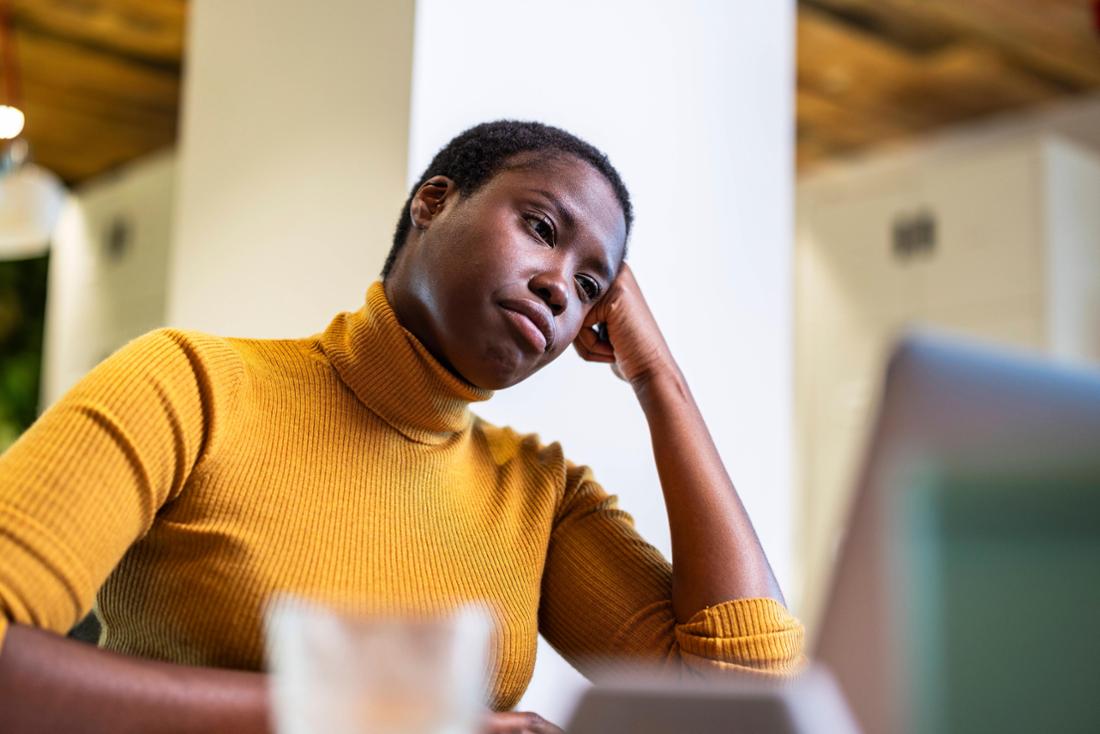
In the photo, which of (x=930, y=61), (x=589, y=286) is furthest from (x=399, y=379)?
(x=930, y=61)

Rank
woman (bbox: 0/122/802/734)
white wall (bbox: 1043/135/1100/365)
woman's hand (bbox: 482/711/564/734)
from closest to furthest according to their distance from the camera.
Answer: woman's hand (bbox: 482/711/564/734) → woman (bbox: 0/122/802/734) → white wall (bbox: 1043/135/1100/365)

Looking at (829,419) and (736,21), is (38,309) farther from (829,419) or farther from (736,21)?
(736,21)

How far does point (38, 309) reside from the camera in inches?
245

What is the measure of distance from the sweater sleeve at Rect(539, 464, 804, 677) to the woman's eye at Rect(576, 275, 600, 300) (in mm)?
224

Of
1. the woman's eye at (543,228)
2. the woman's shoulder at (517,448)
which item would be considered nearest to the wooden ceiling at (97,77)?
the woman's shoulder at (517,448)

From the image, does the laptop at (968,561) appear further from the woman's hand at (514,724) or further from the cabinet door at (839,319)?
the cabinet door at (839,319)

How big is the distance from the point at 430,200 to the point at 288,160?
0.81 m

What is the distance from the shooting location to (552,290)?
3.94ft

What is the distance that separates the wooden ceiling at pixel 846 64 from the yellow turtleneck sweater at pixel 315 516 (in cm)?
295

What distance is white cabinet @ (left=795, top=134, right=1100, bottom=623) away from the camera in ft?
14.0

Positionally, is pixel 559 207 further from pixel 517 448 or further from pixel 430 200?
pixel 517 448

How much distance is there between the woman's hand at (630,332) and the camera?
1461 mm

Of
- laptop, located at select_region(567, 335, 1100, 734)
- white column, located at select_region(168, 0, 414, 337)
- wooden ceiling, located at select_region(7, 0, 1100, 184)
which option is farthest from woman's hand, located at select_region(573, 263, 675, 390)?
wooden ceiling, located at select_region(7, 0, 1100, 184)

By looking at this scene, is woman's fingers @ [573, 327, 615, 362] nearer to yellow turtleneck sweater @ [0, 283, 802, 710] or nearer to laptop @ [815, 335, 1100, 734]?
yellow turtleneck sweater @ [0, 283, 802, 710]
